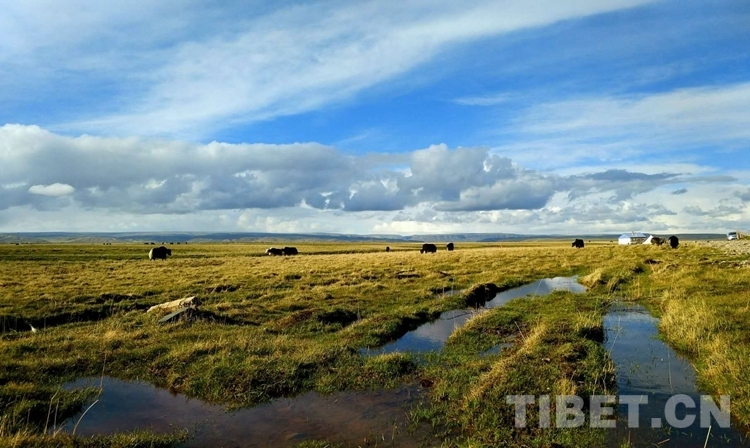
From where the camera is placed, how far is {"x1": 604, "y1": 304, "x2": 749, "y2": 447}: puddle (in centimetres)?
805

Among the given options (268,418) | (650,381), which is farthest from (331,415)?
(650,381)

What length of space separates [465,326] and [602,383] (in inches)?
249

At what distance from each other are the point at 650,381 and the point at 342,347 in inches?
327

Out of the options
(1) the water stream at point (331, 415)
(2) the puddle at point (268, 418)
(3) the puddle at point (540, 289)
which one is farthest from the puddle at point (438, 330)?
(1) the water stream at point (331, 415)

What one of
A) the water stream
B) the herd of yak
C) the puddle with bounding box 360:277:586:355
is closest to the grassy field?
the water stream

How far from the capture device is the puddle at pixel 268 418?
27.5 ft

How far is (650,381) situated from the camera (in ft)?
35.7

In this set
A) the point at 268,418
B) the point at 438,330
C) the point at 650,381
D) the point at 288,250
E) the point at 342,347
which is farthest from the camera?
the point at 288,250

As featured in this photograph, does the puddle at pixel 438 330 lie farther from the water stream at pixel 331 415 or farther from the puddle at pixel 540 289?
the water stream at pixel 331 415

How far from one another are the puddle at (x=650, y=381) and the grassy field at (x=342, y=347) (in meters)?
0.43

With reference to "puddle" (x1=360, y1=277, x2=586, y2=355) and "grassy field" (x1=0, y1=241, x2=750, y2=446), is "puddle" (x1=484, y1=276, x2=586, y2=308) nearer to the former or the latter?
"puddle" (x1=360, y1=277, x2=586, y2=355)

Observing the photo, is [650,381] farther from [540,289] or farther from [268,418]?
[540,289]

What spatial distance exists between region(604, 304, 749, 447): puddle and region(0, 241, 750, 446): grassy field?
432mm

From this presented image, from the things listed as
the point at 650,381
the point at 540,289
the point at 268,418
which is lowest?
the point at 268,418
